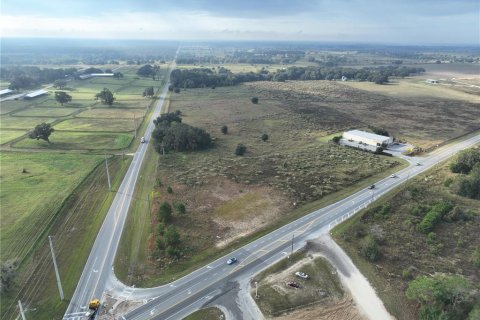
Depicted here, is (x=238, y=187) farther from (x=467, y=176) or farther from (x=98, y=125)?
(x=98, y=125)

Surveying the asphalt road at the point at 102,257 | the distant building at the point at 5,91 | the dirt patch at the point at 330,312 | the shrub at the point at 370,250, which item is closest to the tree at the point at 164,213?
the asphalt road at the point at 102,257

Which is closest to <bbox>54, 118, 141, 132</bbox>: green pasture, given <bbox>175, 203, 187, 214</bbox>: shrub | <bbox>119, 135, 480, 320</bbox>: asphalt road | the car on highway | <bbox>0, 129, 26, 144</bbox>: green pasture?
<bbox>0, 129, 26, 144</bbox>: green pasture

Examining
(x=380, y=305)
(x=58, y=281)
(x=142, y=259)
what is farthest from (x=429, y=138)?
(x=58, y=281)

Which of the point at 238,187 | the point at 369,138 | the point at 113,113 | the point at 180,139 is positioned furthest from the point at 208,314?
the point at 113,113

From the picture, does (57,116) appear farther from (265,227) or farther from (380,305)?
(380,305)

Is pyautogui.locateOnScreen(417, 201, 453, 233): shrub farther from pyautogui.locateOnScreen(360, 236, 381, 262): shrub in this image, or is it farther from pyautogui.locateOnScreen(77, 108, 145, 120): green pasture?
pyautogui.locateOnScreen(77, 108, 145, 120): green pasture

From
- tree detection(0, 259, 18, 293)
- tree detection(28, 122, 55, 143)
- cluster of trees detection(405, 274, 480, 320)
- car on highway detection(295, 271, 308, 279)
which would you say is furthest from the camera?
tree detection(28, 122, 55, 143)
